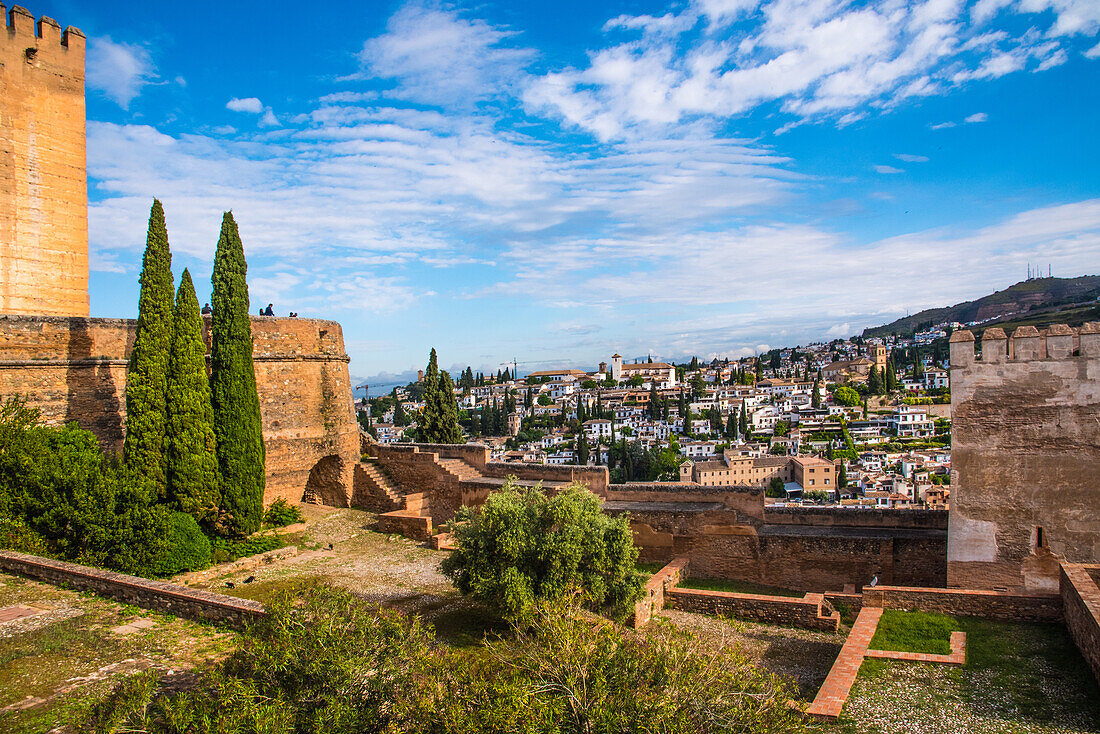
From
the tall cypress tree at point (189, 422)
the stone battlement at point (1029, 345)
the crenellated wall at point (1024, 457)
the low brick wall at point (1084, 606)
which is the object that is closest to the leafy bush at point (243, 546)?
the tall cypress tree at point (189, 422)

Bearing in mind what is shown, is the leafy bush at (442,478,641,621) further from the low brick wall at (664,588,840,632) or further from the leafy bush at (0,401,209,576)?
the leafy bush at (0,401,209,576)

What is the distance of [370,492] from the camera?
53.1 ft

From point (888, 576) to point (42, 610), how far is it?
12.0 m

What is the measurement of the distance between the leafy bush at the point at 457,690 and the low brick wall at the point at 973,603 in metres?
5.36

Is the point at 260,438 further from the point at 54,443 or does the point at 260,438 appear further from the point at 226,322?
the point at 54,443

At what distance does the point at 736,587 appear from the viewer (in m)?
11.6

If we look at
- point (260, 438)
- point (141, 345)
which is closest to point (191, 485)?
point (260, 438)

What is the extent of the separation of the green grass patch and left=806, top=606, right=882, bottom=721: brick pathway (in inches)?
95.5

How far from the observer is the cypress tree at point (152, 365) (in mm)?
11602

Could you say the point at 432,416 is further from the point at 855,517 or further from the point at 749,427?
the point at 749,427

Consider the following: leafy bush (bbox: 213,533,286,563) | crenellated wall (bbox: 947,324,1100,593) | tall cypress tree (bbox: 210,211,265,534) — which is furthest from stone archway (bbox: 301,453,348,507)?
crenellated wall (bbox: 947,324,1100,593)

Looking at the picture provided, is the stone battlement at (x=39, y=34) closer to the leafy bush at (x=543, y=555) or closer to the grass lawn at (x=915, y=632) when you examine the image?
the leafy bush at (x=543, y=555)

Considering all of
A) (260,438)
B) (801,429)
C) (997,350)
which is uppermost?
(997,350)

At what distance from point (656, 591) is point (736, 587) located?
2.04 meters
